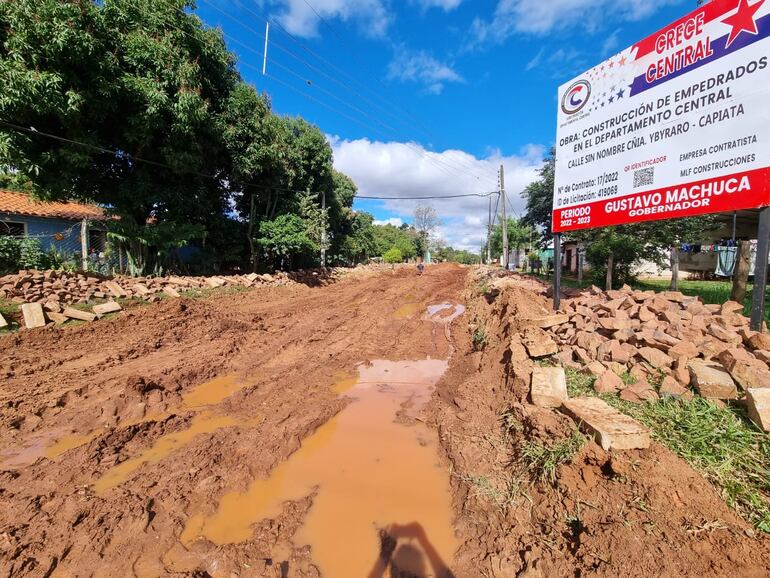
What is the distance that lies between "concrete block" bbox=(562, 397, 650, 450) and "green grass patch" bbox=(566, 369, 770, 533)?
0.96 feet

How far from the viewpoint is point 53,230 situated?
48.8ft

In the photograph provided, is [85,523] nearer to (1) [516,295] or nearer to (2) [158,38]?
(1) [516,295]

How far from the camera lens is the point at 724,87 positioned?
13.4ft

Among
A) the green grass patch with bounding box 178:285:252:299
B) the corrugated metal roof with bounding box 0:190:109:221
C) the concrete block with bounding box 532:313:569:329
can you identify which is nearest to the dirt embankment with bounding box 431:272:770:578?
the concrete block with bounding box 532:313:569:329

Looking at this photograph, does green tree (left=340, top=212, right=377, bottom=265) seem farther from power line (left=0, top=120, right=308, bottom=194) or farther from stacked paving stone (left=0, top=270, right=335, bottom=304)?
stacked paving stone (left=0, top=270, right=335, bottom=304)

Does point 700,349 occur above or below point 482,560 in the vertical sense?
above

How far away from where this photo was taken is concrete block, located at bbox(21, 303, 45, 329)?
281 inches

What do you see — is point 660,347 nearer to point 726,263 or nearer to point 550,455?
point 550,455

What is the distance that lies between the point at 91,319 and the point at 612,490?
9749mm

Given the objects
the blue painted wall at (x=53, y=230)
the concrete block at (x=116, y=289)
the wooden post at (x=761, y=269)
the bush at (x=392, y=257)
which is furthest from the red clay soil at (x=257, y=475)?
the bush at (x=392, y=257)

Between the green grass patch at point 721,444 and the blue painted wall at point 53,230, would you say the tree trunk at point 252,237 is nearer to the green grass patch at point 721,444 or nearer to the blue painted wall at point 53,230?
the blue painted wall at point 53,230

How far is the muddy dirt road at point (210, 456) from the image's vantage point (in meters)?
2.43

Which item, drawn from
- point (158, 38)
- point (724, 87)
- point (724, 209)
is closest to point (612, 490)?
point (724, 209)

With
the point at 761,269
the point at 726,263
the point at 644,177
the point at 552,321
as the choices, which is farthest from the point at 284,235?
the point at 726,263
